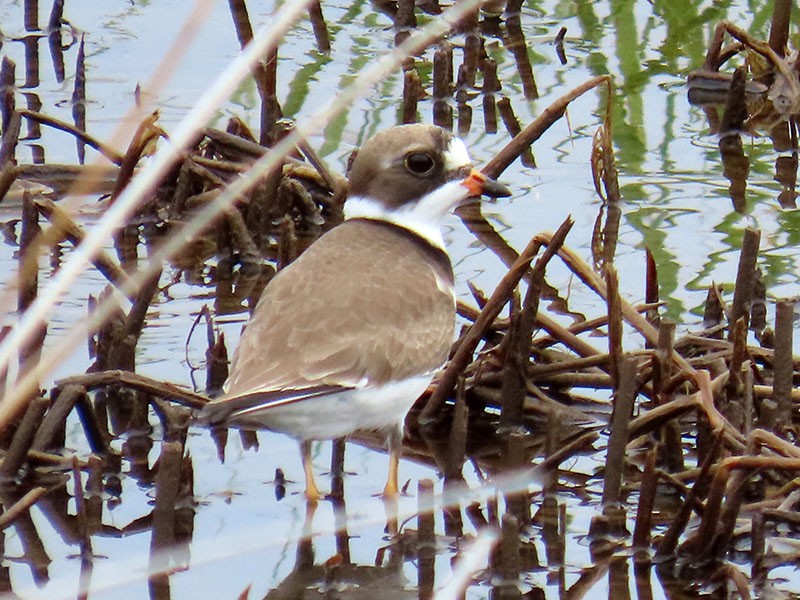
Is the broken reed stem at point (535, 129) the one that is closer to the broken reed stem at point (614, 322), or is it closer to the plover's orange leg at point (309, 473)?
the broken reed stem at point (614, 322)

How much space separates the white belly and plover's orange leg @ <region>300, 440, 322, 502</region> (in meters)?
0.15

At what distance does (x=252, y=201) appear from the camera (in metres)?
6.94

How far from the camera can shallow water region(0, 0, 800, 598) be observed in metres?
4.79

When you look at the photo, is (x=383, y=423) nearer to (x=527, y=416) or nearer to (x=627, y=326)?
(x=527, y=416)

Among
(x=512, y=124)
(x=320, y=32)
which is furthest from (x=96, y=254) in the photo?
(x=320, y=32)

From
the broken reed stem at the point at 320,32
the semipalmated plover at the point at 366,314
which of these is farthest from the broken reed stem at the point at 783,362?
the broken reed stem at the point at 320,32

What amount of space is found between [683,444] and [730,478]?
840mm

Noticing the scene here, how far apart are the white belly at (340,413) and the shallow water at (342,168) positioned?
29cm

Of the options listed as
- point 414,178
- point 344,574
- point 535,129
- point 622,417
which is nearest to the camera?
point 622,417

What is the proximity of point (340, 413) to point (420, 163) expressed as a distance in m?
1.18

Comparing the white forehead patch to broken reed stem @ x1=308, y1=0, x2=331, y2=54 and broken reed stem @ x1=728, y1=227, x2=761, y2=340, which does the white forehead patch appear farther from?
broken reed stem @ x1=308, y1=0, x2=331, y2=54

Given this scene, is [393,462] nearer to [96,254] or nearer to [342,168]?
[96,254]

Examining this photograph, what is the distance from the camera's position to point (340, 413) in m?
4.96

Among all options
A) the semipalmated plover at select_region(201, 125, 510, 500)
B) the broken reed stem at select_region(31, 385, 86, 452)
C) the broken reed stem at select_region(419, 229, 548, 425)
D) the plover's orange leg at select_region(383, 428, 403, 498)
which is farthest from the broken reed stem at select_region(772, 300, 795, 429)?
the broken reed stem at select_region(31, 385, 86, 452)
